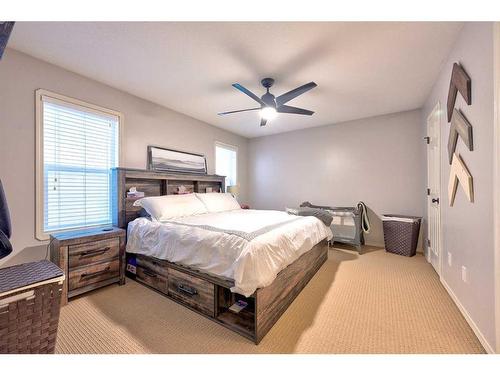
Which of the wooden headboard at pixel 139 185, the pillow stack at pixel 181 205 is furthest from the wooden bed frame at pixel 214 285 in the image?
the pillow stack at pixel 181 205

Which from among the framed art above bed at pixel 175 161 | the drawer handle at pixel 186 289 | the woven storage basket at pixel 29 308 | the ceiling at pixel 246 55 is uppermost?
the ceiling at pixel 246 55

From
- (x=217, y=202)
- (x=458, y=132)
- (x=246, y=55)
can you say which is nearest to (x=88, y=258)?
(x=217, y=202)

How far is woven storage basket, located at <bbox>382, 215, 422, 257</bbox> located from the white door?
0.22m

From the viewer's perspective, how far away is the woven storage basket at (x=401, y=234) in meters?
3.36

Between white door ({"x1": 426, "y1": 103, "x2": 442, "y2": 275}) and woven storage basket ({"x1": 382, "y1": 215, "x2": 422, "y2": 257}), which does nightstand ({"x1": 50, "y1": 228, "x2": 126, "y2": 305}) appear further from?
woven storage basket ({"x1": 382, "y1": 215, "x2": 422, "y2": 257})

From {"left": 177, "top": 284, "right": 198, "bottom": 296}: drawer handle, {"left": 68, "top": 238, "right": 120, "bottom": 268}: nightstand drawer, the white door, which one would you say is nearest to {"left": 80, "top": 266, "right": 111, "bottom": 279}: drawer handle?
{"left": 68, "top": 238, "right": 120, "bottom": 268}: nightstand drawer

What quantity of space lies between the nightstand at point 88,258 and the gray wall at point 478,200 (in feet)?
10.7

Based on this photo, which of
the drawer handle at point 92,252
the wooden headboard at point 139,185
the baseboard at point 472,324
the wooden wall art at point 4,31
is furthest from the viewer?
the wooden headboard at point 139,185

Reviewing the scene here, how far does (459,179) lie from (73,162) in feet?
13.1

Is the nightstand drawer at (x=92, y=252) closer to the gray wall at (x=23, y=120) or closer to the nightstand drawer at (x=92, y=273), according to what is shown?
the nightstand drawer at (x=92, y=273)

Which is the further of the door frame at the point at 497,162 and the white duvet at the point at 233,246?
the white duvet at the point at 233,246

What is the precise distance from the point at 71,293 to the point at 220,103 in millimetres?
2992

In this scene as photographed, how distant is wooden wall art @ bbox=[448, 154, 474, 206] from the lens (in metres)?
1.63
